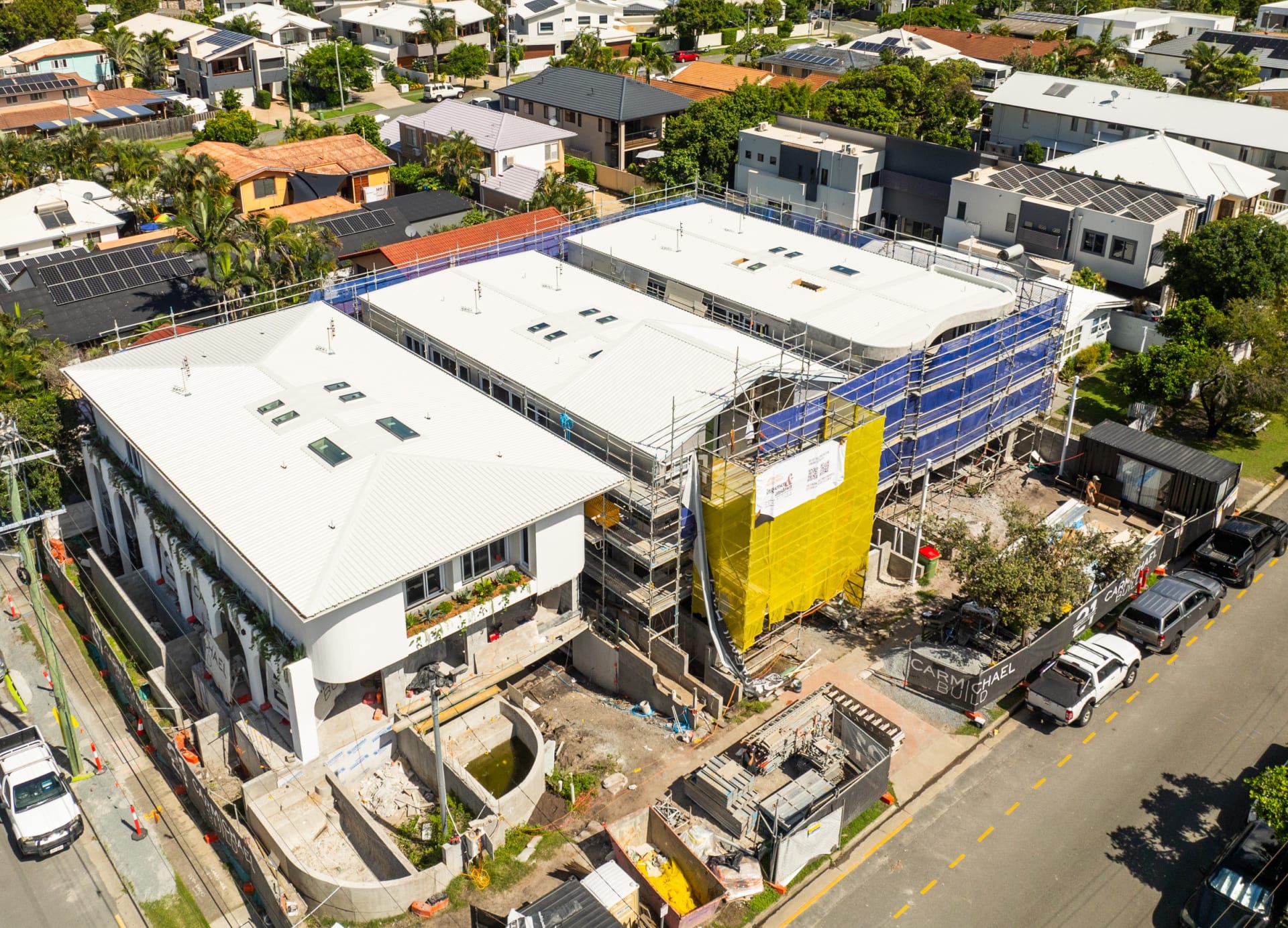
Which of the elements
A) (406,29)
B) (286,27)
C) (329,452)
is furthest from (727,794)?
(286,27)

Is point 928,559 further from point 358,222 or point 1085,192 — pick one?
point 358,222

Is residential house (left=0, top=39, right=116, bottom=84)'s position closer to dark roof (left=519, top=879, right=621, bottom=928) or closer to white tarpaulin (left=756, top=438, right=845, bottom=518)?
white tarpaulin (left=756, top=438, right=845, bottom=518)

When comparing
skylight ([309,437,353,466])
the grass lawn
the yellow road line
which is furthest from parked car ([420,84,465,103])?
the yellow road line

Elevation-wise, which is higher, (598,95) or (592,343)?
(598,95)

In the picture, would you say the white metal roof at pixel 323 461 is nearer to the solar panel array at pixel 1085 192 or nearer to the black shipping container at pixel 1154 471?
the black shipping container at pixel 1154 471

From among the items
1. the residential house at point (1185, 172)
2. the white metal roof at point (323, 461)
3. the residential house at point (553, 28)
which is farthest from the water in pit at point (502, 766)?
the residential house at point (553, 28)

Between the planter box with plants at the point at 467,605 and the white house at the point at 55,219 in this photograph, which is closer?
the planter box with plants at the point at 467,605
